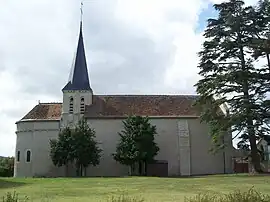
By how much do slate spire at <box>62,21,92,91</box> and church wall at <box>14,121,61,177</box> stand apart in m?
5.63

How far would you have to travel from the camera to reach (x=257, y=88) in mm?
42531

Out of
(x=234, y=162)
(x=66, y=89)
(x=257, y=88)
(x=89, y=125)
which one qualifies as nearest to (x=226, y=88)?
(x=257, y=88)

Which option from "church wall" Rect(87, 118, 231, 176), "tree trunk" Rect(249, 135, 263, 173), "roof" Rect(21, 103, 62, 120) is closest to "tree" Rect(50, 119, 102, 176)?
"church wall" Rect(87, 118, 231, 176)

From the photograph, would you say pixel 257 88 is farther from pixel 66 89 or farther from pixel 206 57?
pixel 66 89

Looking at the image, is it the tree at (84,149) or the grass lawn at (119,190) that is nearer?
the grass lawn at (119,190)

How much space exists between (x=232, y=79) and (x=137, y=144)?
→ 13289mm

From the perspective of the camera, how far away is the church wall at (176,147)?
2135 inches

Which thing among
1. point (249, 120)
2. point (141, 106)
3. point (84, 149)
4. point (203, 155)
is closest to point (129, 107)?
point (141, 106)

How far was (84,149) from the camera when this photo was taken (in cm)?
4875

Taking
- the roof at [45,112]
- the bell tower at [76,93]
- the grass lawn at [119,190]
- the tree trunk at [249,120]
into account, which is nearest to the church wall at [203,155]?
the tree trunk at [249,120]

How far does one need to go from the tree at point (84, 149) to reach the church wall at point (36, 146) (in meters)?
5.17

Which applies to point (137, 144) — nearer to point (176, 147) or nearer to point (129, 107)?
point (176, 147)

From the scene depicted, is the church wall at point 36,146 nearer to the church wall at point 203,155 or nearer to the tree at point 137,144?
the tree at point 137,144

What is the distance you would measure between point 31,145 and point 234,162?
26.2 m
